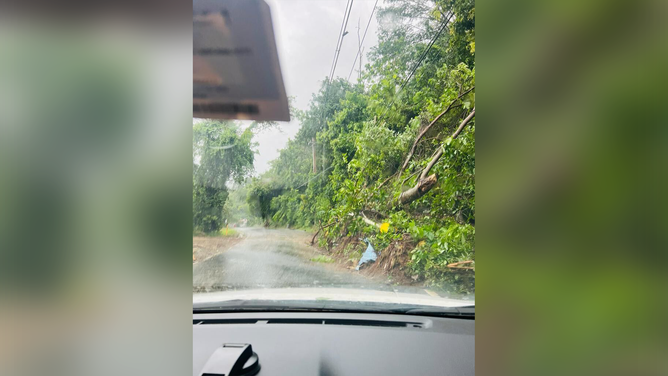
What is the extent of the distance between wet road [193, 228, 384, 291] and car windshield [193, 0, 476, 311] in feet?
0.03

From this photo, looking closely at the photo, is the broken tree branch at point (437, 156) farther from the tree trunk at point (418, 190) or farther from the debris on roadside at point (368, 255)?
the debris on roadside at point (368, 255)

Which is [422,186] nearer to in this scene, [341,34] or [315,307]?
[341,34]

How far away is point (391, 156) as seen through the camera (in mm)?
3871

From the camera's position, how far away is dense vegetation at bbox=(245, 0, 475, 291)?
11.3ft

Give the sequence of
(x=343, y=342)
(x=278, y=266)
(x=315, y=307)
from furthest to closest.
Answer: (x=278, y=266), (x=315, y=307), (x=343, y=342)

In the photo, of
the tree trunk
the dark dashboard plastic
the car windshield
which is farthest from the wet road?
the tree trunk

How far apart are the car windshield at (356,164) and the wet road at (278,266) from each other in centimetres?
1

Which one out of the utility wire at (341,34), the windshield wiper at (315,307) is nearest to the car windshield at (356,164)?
the utility wire at (341,34)

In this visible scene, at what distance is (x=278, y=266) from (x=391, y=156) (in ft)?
5.39

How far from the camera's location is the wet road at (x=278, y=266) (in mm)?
3180

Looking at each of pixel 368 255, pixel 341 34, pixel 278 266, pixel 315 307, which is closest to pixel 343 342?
pixel 315 307

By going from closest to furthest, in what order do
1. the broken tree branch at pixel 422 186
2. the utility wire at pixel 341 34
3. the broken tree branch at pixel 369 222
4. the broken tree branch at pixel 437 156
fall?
the broken tree branch at pixel 437 156, the utility wire at pixel 341 34, the broken tree branch at pixel 422 186, the broken tree branch at pixel 369 222
